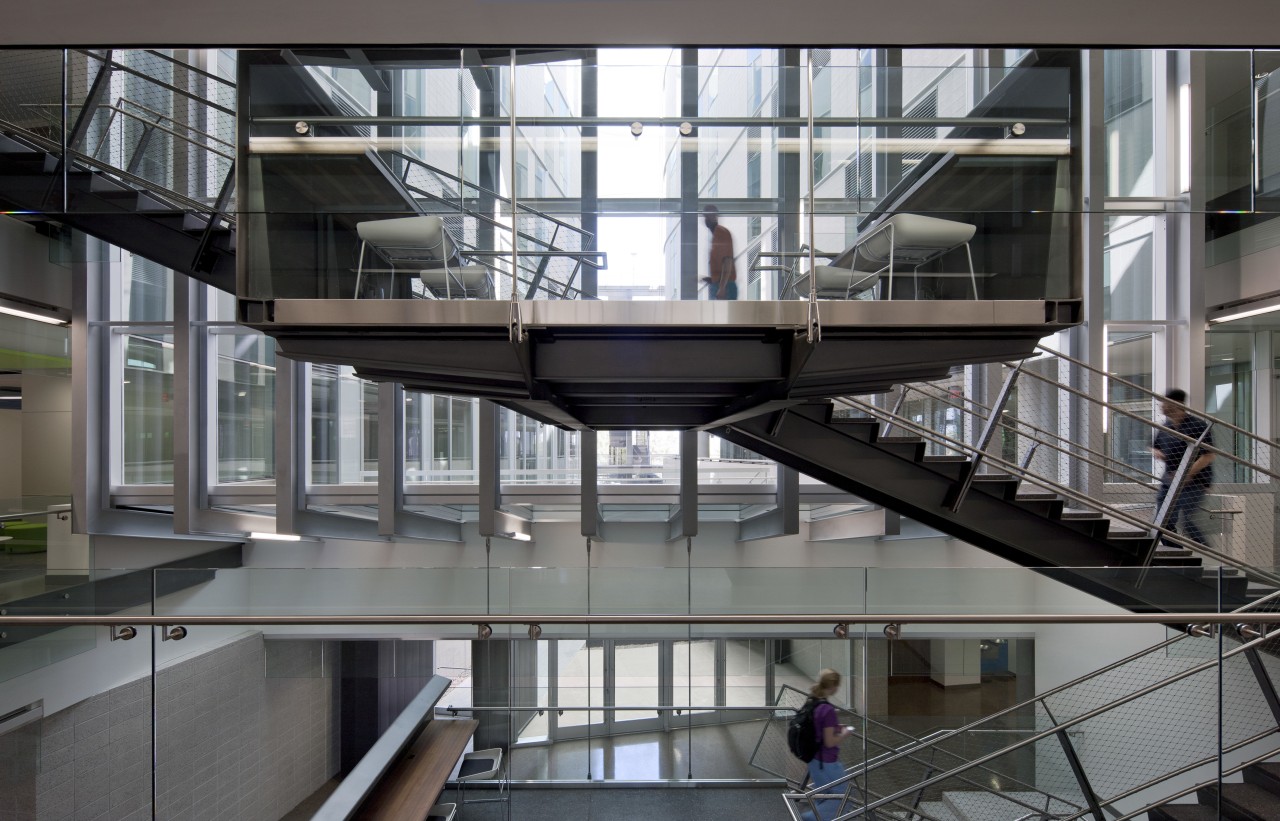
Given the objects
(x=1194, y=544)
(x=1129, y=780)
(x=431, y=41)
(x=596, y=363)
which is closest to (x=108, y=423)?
(x=596, y=363)

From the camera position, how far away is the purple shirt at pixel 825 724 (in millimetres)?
2057

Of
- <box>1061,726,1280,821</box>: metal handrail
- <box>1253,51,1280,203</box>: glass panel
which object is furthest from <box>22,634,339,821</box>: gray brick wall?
<box>1253,51,1280,203</box>: glass panel

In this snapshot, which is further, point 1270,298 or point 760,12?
point 1270,298

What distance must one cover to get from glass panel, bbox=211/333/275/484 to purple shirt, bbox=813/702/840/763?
671 cm

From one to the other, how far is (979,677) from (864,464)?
2639 millimetres

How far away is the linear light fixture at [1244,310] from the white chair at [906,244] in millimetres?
5438

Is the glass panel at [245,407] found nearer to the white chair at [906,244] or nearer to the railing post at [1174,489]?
the white chair at [906,244]

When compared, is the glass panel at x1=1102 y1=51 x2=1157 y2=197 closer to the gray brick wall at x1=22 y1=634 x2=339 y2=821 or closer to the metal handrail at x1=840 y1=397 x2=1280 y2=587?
the metal handrail at x1=840 y1=397 x2=1280 y2=587

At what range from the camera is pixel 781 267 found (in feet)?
10.1

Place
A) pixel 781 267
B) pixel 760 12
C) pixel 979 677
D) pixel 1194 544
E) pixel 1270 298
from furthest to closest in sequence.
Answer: pixel 1270 298 → pixel 1194 544 → pixel 781 267 → pixel 979 677 → pixel 760 12

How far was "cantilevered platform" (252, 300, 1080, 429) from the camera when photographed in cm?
302

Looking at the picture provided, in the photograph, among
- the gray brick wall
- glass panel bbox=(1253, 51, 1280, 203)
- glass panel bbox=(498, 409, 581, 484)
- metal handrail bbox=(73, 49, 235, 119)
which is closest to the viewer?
the gray brick wall

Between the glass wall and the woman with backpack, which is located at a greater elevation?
the glass wall

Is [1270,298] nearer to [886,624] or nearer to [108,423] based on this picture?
[886,624]
